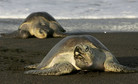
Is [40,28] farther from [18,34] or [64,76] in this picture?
[64,76]

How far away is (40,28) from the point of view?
30.9 feet

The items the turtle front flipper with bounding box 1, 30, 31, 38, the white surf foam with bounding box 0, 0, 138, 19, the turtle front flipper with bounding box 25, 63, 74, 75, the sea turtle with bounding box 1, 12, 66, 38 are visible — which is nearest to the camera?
the turtle front flipper with bounding box 25, 63, 74, 75

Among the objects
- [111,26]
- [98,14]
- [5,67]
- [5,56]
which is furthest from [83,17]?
[5,67]

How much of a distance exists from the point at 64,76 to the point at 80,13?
975 centimetres

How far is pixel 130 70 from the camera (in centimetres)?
418

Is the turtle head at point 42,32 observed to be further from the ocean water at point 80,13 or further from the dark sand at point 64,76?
the ocean water at point 80,13

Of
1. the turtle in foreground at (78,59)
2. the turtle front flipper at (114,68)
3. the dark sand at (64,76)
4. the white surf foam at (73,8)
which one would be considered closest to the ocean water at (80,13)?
the white surf foam at (73,8)

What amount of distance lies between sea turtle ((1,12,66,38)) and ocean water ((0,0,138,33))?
68 cm

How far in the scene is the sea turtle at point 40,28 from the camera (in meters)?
9.07

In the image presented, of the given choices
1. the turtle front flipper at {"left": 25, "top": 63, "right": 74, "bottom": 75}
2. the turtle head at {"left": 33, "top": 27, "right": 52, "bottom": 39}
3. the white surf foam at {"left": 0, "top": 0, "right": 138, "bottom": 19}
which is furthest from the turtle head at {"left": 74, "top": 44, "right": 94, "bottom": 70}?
the white surf foam at {"left": 0, "top": 0, "right": 138, "bottom": 19}

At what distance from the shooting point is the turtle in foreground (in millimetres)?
3988

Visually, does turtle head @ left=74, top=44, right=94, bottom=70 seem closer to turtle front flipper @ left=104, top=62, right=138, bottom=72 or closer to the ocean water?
turtle front flipper @ left=104, top=62, right=138, bottom=72

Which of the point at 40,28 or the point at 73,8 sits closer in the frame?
the point at 40,28

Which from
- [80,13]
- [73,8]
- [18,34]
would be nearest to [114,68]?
[18,34]
